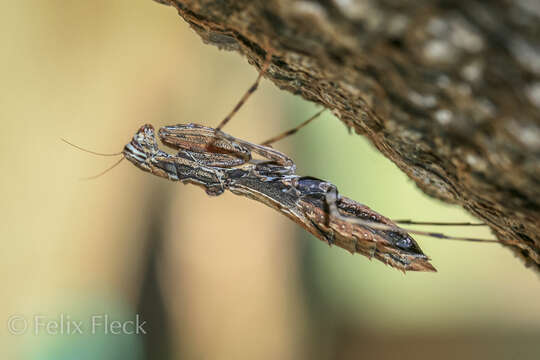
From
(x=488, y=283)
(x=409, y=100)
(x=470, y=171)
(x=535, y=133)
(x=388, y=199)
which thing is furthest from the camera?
(x=388, y=199)

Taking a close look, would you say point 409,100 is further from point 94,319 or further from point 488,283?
point 94,319

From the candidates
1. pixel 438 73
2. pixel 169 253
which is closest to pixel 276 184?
pixel 438 73

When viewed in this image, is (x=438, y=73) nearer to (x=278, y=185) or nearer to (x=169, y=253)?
(x=278, y=185)

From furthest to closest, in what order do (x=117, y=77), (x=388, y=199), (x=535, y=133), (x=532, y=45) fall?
(x=117, y=77)
(x=388, y=199)
(x=535, y=133)
(x=532, y=45)

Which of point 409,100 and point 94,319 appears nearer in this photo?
point 409,100

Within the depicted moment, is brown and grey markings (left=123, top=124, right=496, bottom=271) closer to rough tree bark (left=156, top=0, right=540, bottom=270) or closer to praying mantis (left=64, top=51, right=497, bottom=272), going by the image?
praying mantis (left=64, top=51, right=497, bottom=272)

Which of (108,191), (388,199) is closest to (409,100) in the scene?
(388,199)

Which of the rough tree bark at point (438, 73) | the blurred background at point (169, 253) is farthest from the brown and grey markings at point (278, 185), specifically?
the blurred background at point (169, 253)
